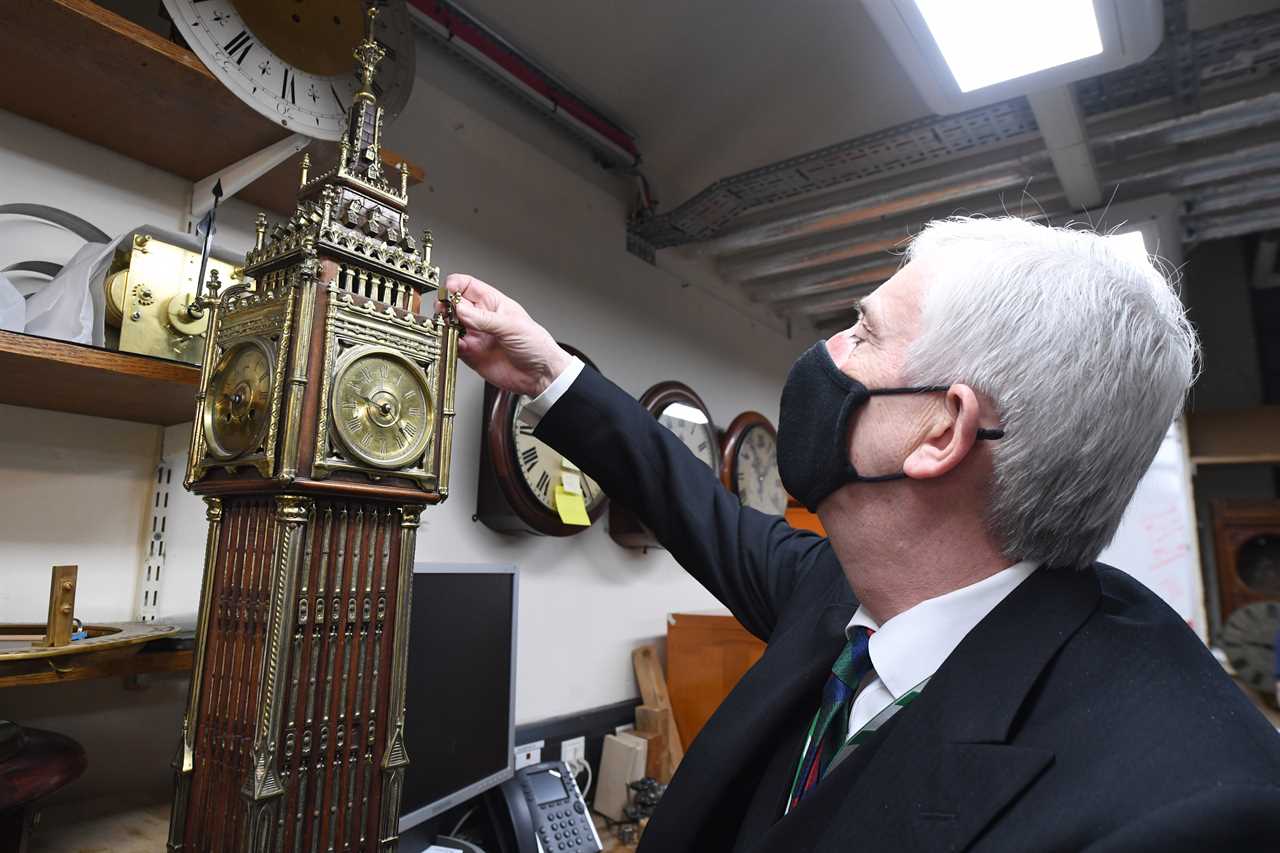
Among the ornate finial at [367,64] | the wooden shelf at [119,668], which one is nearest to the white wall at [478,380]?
the wooden shelf at [119,668]

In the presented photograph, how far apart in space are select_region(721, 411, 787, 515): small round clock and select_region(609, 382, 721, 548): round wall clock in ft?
0.24

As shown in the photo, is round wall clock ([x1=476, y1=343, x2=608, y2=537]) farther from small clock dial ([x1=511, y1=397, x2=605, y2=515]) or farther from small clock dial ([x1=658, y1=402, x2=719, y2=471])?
small clock dial ([x1=658, y1=402, x2=719, y2=471])

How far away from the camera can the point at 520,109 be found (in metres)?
2.23

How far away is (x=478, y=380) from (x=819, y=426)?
4.25 ft

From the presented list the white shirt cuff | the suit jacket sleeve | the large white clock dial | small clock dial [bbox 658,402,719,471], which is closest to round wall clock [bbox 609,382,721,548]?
small clock dial [bbox 658,402,719,471]

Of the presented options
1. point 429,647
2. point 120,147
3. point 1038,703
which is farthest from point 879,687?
point 120,147

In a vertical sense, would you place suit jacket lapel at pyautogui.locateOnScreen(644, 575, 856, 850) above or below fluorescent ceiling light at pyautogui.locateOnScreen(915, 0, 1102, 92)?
below

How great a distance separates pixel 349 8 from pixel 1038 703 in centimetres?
144

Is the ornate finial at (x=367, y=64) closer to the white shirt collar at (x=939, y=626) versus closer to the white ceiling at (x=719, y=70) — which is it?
the white shirt collar at (x=939, y=626)

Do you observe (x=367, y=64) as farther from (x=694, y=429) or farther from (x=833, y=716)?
(x=694, y=429)

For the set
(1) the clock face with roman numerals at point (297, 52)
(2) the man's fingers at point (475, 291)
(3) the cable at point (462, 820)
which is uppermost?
(1) the clock face with roman numerals at point (297, 52)

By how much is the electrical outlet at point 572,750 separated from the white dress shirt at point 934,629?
1.50 metres

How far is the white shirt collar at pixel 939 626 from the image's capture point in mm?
783

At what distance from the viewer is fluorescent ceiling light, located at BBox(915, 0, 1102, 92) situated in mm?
1369
